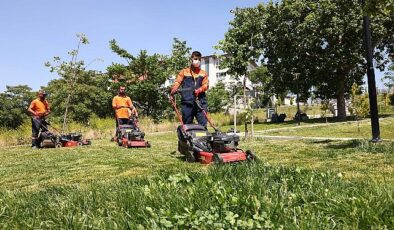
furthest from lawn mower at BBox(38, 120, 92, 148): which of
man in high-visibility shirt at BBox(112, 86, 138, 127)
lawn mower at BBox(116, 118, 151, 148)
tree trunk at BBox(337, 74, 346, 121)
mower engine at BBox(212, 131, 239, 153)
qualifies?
tree trunk at BBox(337, 74, 346, 121)

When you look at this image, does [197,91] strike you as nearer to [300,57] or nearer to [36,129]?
[36,129]

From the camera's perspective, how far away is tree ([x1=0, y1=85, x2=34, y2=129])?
56531 mm

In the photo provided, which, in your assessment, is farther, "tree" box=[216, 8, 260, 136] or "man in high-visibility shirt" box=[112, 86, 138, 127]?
"tree" box=[216, 8, 260, 136]

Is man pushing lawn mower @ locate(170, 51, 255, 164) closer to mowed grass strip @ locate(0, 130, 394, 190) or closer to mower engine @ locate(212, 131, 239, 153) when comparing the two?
mower engine @ locate(212, 131, 239, 153)

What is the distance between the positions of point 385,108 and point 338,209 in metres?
47.6

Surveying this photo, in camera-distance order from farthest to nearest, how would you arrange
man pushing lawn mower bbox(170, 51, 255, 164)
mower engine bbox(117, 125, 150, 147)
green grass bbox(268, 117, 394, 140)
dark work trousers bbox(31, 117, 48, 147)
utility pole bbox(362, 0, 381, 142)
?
green grass bbox(268, 117, 394, 140)
dark work trousers bbox(31, 117, 48, 147)
mower engine bbox(117, 125, 150, 147)
utility pole bbox(362, 0, 381, 142)
man pushing lawn mower bbox(170, 51, 255, 164)

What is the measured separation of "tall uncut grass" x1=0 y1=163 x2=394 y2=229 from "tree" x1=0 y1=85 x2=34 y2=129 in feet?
177

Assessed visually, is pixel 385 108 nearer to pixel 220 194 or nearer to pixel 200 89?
pixel 200 89

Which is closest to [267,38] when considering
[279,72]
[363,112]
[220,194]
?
[279,72]

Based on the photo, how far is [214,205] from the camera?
3383mm

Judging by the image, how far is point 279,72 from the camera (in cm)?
3400

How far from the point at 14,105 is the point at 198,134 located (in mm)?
57174

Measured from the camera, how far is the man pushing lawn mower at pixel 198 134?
23.5 feet

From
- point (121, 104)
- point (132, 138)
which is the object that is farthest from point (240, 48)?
point (132, 138)
